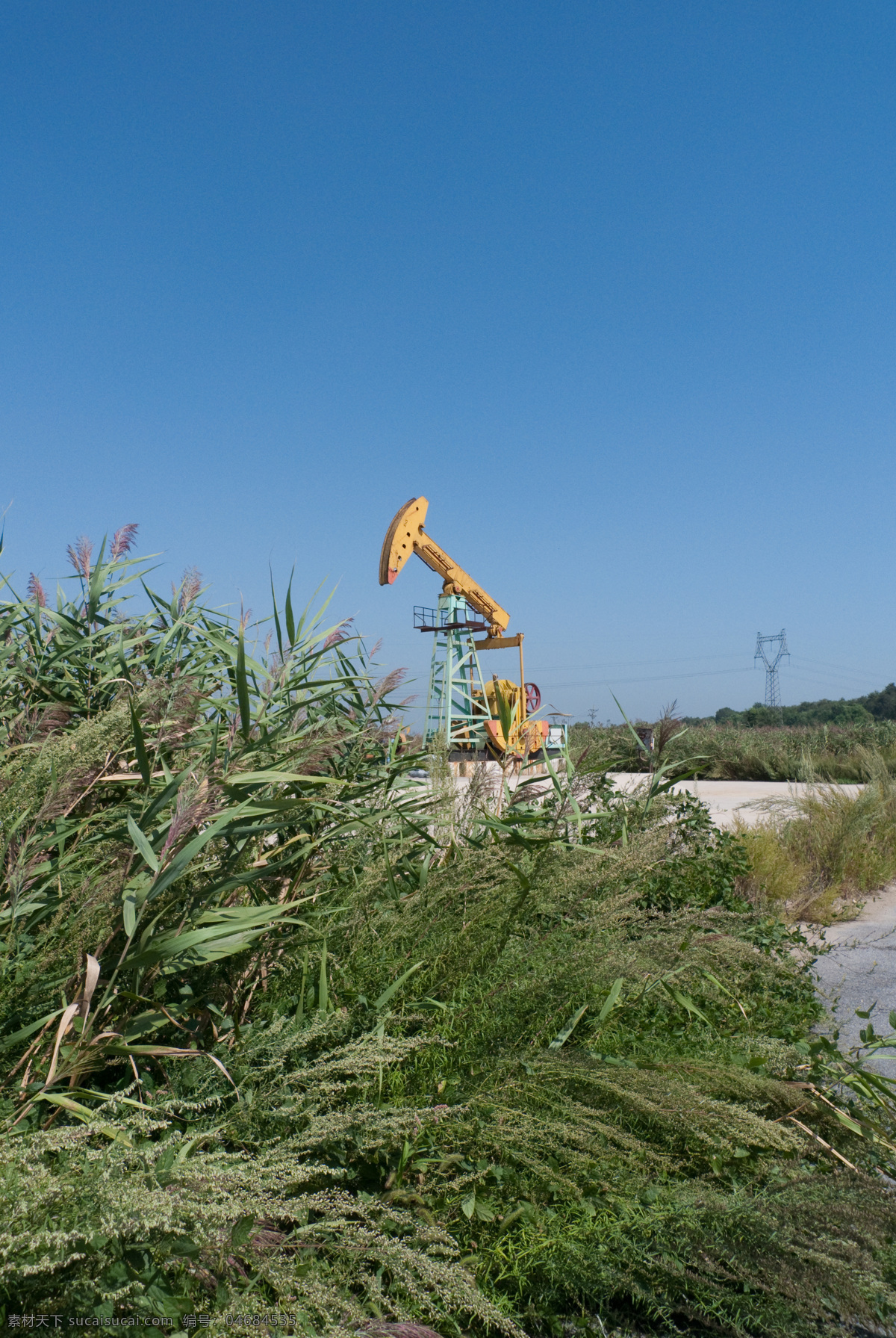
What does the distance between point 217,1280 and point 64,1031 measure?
19.9 inches

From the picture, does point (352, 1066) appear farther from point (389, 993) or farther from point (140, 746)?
point (140, 746)

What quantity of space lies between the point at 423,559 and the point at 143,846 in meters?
15.1

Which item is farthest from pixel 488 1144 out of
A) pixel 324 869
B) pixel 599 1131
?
pixel 324 869

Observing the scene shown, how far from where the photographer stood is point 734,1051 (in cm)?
236

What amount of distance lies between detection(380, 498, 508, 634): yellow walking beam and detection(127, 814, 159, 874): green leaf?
1377 centimetres

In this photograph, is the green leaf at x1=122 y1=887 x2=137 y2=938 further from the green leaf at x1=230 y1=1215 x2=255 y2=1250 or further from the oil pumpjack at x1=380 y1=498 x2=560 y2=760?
the oil pumpjack at x1=380 y1=498 x2=560 y2=760

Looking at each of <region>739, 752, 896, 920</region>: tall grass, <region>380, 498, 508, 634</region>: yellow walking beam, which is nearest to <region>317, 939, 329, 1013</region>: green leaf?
<region>739, 752, 896, 920</region>: tall grass

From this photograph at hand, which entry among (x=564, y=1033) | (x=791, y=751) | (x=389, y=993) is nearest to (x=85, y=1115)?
(x=389, y=993)

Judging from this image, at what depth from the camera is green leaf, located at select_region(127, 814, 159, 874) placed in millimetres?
1431

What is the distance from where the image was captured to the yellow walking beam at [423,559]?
15227mm

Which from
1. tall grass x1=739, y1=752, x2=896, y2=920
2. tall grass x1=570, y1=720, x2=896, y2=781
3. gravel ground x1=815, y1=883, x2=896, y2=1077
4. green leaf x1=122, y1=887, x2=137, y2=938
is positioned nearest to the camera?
green leaf x1=122, y1=887, x2=137, y2=938

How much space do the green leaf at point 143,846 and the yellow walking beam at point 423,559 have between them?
45.2ft

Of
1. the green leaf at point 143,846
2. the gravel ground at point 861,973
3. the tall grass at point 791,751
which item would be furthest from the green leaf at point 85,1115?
the tall grass at point 791,751

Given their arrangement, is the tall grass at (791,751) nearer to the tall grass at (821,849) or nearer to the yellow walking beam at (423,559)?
the tall grass at (821,849)
